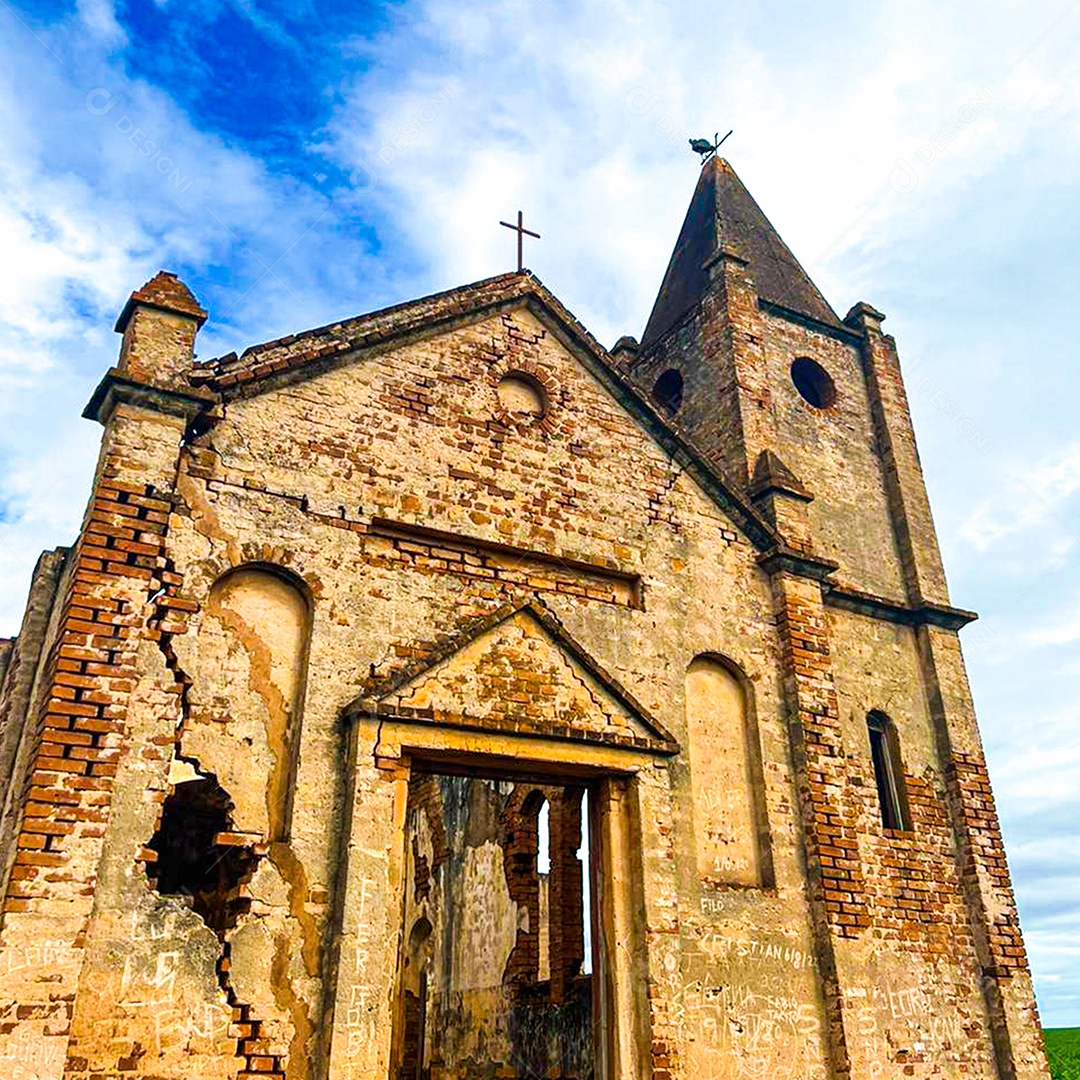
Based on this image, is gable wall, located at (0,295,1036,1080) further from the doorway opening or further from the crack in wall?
the doorway opening

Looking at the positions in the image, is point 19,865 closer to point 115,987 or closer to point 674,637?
point 115,987

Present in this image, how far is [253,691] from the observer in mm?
7676

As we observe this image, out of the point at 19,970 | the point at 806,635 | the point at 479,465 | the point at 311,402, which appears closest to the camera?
the point at 19,970

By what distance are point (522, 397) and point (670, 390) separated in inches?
194

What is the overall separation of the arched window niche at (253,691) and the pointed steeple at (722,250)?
8680 millimetres

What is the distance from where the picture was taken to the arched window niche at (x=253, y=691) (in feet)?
24.1

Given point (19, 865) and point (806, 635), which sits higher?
point (806, 635)

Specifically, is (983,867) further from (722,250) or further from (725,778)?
(722,250)

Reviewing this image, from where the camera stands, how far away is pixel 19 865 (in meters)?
6.29

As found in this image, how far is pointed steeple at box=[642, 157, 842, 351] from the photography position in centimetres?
1470

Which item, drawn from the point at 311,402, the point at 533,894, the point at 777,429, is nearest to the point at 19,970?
the point at 311,402

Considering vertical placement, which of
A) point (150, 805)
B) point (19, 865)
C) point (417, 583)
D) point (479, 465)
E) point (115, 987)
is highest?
point (479, 465)

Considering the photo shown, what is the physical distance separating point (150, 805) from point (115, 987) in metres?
1.16

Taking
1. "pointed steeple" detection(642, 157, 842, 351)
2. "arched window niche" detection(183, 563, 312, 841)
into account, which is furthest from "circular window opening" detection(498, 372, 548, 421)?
"pointed steeple" detection(642, 157, 842, 351)
